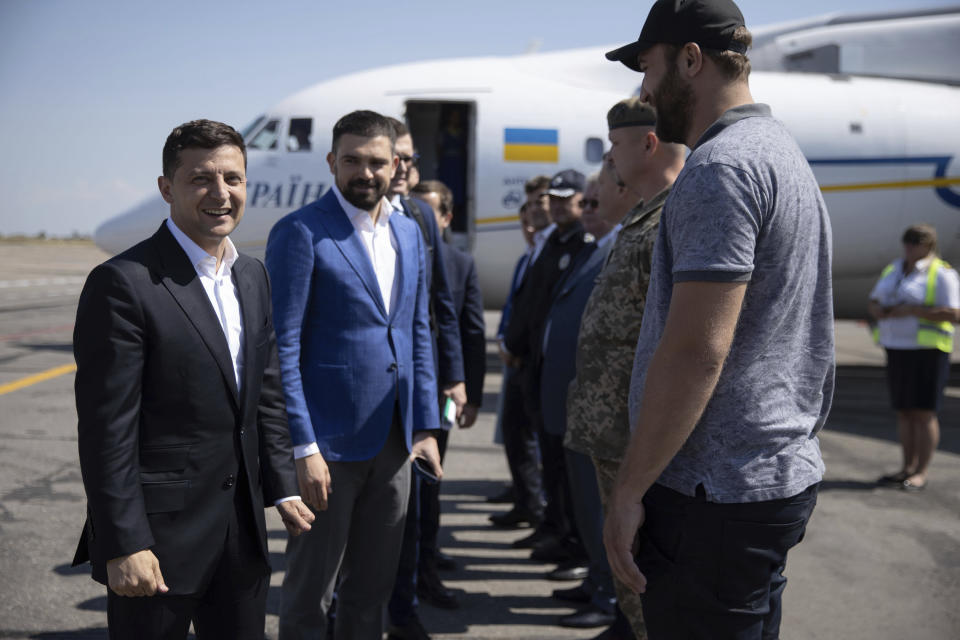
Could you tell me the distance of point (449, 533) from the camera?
5.09 metres

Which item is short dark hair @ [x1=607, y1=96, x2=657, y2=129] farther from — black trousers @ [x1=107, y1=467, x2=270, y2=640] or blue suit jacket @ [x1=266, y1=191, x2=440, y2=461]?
black trousers @ [x1=107, y1=467, x2=270, y2=640]

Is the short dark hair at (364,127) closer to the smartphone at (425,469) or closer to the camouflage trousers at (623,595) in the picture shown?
the smartphone at (425,469)

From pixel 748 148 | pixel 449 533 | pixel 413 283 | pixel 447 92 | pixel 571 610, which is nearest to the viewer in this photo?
pixel 748 148

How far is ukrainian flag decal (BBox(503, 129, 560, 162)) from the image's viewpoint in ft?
32.3

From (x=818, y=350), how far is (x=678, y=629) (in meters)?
0.67

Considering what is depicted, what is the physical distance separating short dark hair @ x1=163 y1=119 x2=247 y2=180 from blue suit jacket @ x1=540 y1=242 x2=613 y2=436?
2095 millimetres

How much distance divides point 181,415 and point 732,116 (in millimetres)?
1457

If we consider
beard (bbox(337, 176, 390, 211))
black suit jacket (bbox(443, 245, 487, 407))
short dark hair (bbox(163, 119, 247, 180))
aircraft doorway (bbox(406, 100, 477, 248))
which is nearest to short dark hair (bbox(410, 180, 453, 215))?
black suit jacket (bbox(443, 245, 487, 407))

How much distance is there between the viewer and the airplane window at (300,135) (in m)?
9.96

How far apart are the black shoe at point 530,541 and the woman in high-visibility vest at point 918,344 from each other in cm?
302

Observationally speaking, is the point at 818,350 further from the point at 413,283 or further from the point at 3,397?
the point at 3,397

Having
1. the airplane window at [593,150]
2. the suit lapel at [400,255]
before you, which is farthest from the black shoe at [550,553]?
the airplane window at [593,150]

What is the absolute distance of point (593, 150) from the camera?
32.5 feet

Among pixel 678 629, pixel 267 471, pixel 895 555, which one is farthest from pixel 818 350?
pixel 895 555
